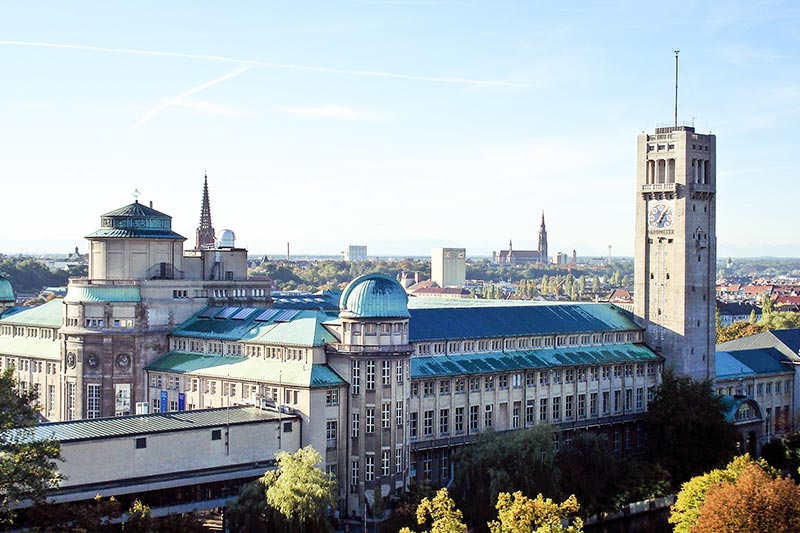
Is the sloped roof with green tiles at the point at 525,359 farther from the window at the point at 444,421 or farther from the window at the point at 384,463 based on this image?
the window at the point at 384,463

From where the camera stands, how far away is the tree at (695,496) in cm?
8675

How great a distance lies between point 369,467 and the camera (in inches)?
3981

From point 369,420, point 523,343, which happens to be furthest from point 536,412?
point 369,420

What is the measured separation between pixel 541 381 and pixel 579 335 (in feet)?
32.6

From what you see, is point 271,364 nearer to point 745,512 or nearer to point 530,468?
point 530,468

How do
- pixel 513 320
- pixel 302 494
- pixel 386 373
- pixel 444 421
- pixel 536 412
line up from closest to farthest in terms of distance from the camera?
1. pixel 302 494
2. pixel 386 373
3. pixel 444 421
4. pixel 536 412
5. pixel 513 320

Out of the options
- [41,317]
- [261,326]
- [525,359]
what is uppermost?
[261,326]

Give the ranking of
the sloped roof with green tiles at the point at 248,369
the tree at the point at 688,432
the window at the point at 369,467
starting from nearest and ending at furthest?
the sloped roof with green tiles at the point at 248,369 < the window at the point at 369,467 < the tree at the point at 688,432

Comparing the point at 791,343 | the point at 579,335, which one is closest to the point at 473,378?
the point at 579,335

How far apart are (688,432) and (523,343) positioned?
1781 centimetres

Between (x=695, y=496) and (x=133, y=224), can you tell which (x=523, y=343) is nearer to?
(x=695, y=496)

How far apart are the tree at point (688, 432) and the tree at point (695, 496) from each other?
23.0 metres

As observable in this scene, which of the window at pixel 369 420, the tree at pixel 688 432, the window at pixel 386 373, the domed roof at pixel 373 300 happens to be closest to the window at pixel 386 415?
the window at pixel 369 420

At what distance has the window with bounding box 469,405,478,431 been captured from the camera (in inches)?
4532
